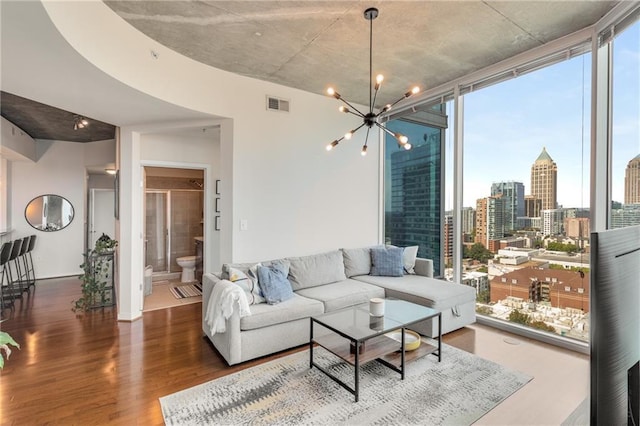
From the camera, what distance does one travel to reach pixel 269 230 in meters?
4.31

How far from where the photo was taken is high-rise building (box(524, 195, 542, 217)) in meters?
3.58

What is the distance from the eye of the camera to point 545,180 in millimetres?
3525

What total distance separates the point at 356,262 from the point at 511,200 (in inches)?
82.5

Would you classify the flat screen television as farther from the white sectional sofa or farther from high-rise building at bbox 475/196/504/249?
high-rise building at bbox 475/196/504/249

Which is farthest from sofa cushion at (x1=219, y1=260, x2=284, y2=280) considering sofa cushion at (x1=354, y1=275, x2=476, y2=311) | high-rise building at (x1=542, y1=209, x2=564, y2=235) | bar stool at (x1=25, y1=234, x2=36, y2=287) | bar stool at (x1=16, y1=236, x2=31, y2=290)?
bar stool at (x1=25, y1=234, x2=36, y2=287)

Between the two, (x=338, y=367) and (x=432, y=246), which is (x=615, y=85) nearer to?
(x=432, y=246)

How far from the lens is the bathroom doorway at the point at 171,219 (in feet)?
21.7

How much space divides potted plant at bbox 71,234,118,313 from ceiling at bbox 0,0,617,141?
197cm

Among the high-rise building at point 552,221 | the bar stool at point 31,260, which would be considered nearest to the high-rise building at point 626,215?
the high-rise building at point 552,221

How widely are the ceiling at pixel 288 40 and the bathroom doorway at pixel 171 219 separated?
2805 mm

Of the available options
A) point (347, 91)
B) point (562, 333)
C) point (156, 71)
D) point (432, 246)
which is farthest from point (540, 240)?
point (156, 71)

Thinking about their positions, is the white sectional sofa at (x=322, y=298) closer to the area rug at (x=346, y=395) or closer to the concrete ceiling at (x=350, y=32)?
the area rug at (x=346, y=395)

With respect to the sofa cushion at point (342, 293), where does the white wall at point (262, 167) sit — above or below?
above

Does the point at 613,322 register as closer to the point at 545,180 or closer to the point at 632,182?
the point at 632,182
